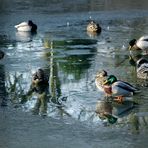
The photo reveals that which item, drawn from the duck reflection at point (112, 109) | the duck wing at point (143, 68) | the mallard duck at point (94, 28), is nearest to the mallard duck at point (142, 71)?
the duck wing at point (143, 68)

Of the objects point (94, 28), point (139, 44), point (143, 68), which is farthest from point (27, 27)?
point (143, 68)

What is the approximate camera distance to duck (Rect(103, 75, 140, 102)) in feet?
39.5

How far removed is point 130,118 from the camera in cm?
1105

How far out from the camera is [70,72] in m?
15.1

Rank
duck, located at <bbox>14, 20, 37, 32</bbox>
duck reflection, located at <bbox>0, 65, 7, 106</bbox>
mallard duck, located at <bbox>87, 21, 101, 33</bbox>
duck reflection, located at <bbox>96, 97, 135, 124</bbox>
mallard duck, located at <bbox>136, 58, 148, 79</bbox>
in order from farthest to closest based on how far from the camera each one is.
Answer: duck, located at <bbox>14, 20, 37, 32</bbox>, mallard duck, located at <bbox>87, 21, 101, 33</bbox>, mallard duck, located at <bbox>136, 58, 148, 79</bbox>, duck reflection, located at <bbox>0, 65, 7, 106</bbox>, duck reflection, located at <bbox>96, 97, 135, 124</bbox>

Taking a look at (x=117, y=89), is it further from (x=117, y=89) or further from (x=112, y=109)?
(x=112, y=109)

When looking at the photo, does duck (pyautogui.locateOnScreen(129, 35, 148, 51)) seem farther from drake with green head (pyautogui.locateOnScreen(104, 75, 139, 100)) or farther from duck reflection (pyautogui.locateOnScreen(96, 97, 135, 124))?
duck reflection (pyautogui.locateOnScreen(96, 97, 135, 124))

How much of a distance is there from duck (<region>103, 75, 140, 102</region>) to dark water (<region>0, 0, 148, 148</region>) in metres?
0.27

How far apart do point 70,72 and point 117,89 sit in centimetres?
318

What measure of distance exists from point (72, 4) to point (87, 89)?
1887cm

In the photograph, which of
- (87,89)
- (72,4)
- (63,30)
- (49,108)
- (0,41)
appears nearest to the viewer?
(49,108)

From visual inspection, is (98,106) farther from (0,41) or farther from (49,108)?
(0,41)

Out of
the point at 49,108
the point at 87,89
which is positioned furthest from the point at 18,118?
the point at 87,89

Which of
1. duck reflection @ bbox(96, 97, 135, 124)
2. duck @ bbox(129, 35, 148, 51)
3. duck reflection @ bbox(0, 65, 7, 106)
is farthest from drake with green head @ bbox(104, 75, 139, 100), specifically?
duck @ bbox(129, 35, 148, 51)
